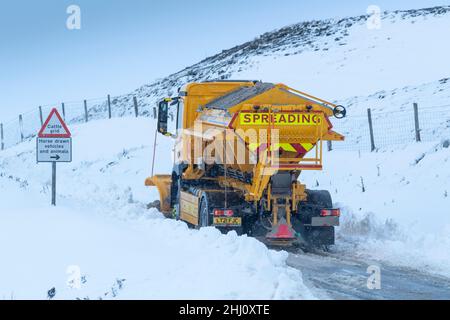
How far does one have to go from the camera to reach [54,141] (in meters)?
16.0

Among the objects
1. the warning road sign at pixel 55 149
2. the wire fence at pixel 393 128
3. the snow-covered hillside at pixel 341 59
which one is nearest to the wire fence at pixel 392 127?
the wire fence at pixel 393 128

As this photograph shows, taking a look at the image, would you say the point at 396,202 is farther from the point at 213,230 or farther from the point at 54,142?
the point at 54,142

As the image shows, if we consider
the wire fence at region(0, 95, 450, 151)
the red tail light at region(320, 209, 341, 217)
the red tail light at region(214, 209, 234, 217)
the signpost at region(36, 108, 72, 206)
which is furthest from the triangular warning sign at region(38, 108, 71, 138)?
the wire fence at region(0, 95, 450, 151)

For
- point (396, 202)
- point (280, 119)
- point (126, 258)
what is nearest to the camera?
point (126, 258)

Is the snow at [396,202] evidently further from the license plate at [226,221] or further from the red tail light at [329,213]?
the license plate at [226,221]

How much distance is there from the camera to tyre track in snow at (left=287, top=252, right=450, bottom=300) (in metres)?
10.2

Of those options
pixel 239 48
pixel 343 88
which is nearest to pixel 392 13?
pixel 239 48

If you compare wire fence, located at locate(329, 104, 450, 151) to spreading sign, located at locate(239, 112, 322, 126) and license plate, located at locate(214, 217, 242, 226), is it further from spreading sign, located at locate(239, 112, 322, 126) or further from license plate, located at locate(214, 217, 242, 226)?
spreading sign, located at locate(239, 112, 322, 126)

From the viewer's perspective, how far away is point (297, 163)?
14.6 metres

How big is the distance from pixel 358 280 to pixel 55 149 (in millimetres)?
6999

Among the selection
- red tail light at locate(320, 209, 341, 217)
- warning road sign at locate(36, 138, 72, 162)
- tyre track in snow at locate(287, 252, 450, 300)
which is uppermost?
warning road sign at locate(36, 138, 72, 162)

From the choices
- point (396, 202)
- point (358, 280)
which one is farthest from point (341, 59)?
point (358, 280)

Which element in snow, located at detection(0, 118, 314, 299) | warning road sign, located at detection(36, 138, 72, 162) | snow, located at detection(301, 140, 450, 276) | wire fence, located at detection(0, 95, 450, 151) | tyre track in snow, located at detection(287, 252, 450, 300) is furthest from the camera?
wire fence, located at detection(0, 95, 450, 151)

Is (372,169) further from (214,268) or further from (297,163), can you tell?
(214,268)
